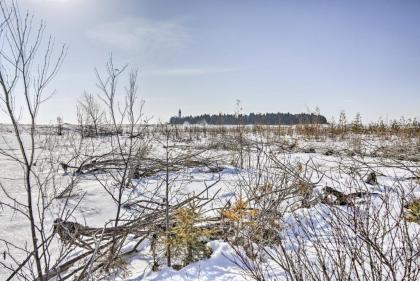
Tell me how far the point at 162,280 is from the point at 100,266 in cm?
57

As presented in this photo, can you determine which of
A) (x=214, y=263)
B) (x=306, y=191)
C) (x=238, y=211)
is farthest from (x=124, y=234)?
(x=306, y=191)

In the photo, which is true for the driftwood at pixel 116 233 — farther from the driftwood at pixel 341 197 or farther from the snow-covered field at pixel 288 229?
the driftwood at pixel 341 197

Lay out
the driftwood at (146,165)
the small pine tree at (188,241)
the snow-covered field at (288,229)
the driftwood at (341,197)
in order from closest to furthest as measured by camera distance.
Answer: the snow-covered field at (288,229) → the driftwood at (341,197) → the small pine tree at (188,241) → the driftwood at (146,165)

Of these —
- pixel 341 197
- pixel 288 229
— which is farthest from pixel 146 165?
pixel 341 197

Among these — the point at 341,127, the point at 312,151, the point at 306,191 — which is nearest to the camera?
the point at 306,191

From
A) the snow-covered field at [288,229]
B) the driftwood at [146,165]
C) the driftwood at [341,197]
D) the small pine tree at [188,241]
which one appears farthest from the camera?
the driftwood at [146,165]

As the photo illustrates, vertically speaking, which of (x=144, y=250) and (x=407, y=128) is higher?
(x=407, y=128)

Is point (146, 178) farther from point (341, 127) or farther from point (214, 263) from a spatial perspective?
point (341, 127)

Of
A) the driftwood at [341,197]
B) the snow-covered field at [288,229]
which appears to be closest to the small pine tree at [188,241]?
the snow-covered field at [288,229]

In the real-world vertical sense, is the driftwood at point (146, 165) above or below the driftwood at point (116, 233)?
above

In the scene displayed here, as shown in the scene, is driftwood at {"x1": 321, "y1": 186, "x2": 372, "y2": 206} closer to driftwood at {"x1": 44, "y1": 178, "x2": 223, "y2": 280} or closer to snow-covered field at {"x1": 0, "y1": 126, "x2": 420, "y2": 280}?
snow-covered field at {"x1": 0, "y1": 126, "x2": 420, "y2": 280}

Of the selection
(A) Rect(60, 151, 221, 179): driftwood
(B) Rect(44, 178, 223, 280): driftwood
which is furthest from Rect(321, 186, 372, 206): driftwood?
(A) Rect(60, 151, 221, 179): driftwood

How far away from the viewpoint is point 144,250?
3285mm

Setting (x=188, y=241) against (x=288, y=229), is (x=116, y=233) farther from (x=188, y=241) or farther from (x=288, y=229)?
(x=288, y=229)
